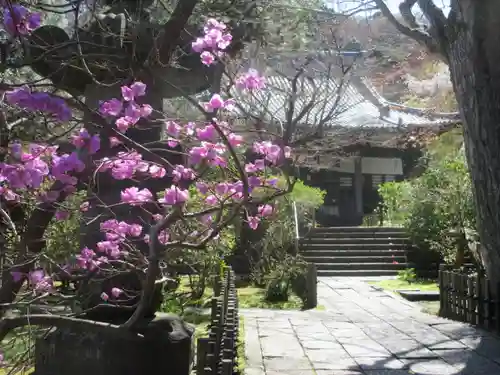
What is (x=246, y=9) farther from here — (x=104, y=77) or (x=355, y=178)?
(x=355, y=178)

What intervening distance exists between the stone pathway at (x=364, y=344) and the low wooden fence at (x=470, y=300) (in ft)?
0.66

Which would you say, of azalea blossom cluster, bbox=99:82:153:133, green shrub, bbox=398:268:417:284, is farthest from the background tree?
green shrub, bbox=398:268:417:284

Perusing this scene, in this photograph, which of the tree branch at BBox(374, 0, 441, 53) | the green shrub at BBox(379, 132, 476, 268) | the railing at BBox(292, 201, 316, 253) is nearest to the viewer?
the tree branch at BBox(374, 0, 441, 53)

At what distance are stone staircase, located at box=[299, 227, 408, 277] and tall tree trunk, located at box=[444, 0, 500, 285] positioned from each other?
9.09m

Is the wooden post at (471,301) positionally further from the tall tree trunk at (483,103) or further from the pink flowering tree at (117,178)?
the pink flowering tree at (117,178)

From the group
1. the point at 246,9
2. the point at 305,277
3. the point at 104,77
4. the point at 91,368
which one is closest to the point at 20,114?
the point at 104,77

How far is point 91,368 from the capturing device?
18.0 ft

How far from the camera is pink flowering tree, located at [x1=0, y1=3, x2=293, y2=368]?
3.18 metres

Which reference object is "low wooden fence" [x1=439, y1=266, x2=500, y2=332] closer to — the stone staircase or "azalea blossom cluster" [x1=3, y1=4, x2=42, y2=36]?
"azalea blossom cluster" [x1=3, y1=4, x2=42, y2=36]

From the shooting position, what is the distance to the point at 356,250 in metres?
18.0

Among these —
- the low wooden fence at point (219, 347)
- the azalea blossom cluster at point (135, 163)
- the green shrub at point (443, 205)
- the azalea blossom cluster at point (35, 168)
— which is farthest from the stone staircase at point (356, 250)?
the azalea blossom cluster at point (35, 168)

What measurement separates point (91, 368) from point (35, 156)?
9.20 feet

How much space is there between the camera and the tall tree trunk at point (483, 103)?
6.97 metres

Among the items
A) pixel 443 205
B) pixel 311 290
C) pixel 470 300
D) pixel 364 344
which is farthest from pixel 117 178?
pixel 443 205
